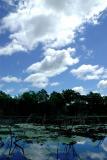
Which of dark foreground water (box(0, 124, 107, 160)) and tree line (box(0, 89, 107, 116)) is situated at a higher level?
tree line (box(0, 89, 107, 116))

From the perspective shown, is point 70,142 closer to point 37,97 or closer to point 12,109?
point 12,109

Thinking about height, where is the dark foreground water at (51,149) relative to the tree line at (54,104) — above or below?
below

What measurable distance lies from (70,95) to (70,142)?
85.9 m

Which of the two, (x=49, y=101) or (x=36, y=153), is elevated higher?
(x=49, y=101)

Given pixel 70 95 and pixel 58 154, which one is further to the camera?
pixel 70 95

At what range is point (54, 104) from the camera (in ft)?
298

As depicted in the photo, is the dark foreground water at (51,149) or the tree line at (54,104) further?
the tree line at (54,104)

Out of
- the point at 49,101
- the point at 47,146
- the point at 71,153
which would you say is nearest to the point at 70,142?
the point at 47,146

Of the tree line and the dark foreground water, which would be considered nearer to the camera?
the dark foreground water

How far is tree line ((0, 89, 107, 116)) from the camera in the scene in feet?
279

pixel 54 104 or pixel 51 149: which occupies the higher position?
pixel 54 104

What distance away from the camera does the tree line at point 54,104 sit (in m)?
84.9

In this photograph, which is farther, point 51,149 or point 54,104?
point 54,104

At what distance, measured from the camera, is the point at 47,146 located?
620 inches
